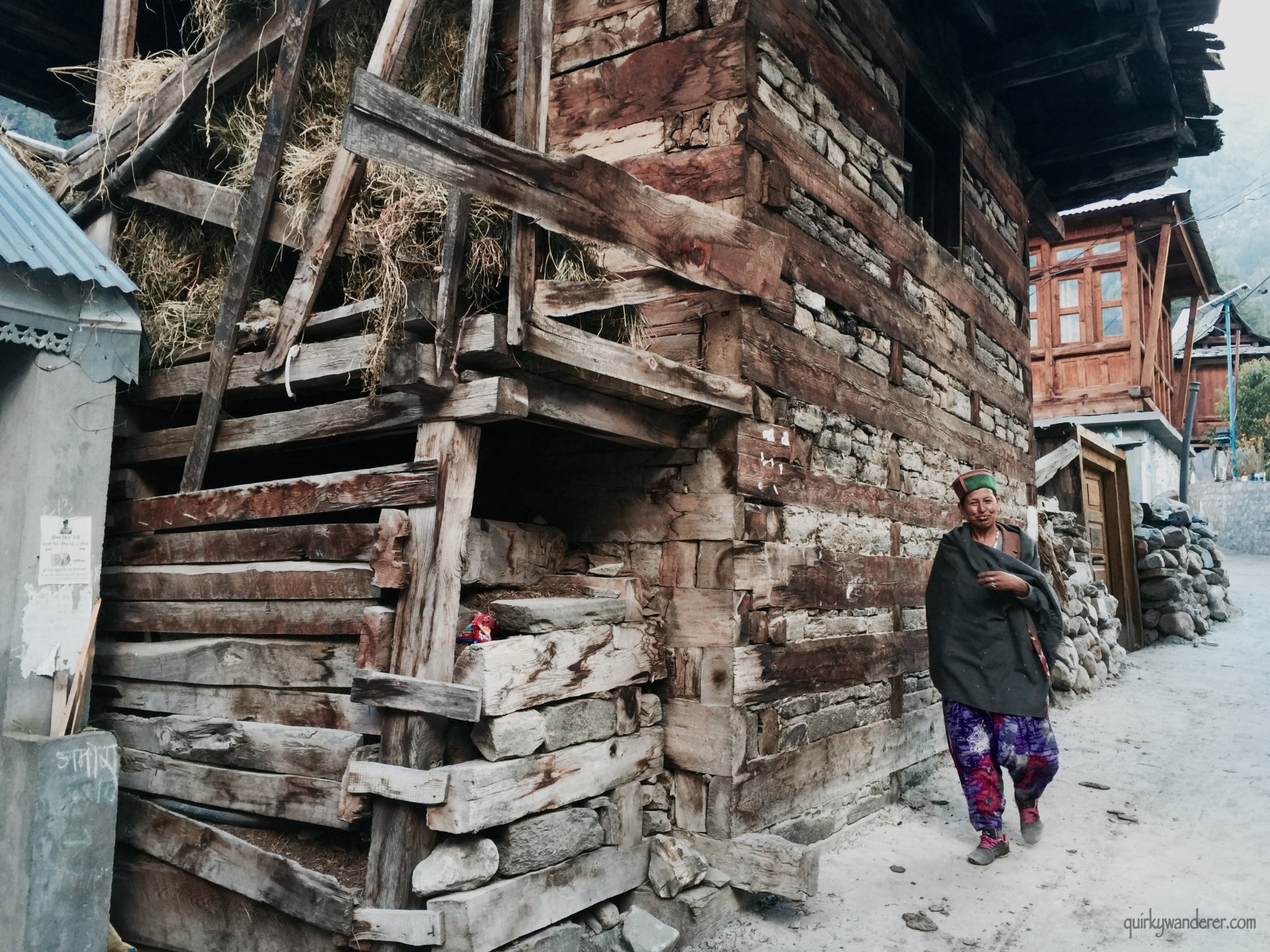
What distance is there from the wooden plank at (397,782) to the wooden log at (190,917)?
60 centimetres

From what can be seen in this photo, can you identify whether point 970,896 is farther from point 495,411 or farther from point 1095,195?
point 1095,195

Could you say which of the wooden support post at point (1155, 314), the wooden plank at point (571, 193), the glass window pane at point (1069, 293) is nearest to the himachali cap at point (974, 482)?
the wooden plank at point (571, 193)

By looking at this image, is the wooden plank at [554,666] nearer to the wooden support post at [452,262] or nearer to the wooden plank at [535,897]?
the wooden plank at [535,897]

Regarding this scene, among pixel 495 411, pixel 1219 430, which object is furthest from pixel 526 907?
pixel 1219 430

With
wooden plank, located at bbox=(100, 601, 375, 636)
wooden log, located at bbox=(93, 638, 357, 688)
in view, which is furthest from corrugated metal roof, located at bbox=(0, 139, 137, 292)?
wooden log, located at bbox=(93, 638, 357, 688)

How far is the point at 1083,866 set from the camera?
4266mm

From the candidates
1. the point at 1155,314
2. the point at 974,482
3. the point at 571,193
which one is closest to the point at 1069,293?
the point at 1155,314

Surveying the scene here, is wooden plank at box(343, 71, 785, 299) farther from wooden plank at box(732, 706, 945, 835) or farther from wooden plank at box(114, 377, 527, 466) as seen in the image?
wooden plank at box(732, 706, 945, 835)

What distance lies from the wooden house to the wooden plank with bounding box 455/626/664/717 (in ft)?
0.05

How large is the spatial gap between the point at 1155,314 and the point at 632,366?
14806 millimetres

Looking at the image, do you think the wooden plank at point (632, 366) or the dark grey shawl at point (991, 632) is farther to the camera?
the dark grey shawl at point (991, 632)

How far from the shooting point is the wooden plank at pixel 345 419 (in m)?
3.13

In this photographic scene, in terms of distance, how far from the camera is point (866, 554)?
5.06 m

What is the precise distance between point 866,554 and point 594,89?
2.84 metres
